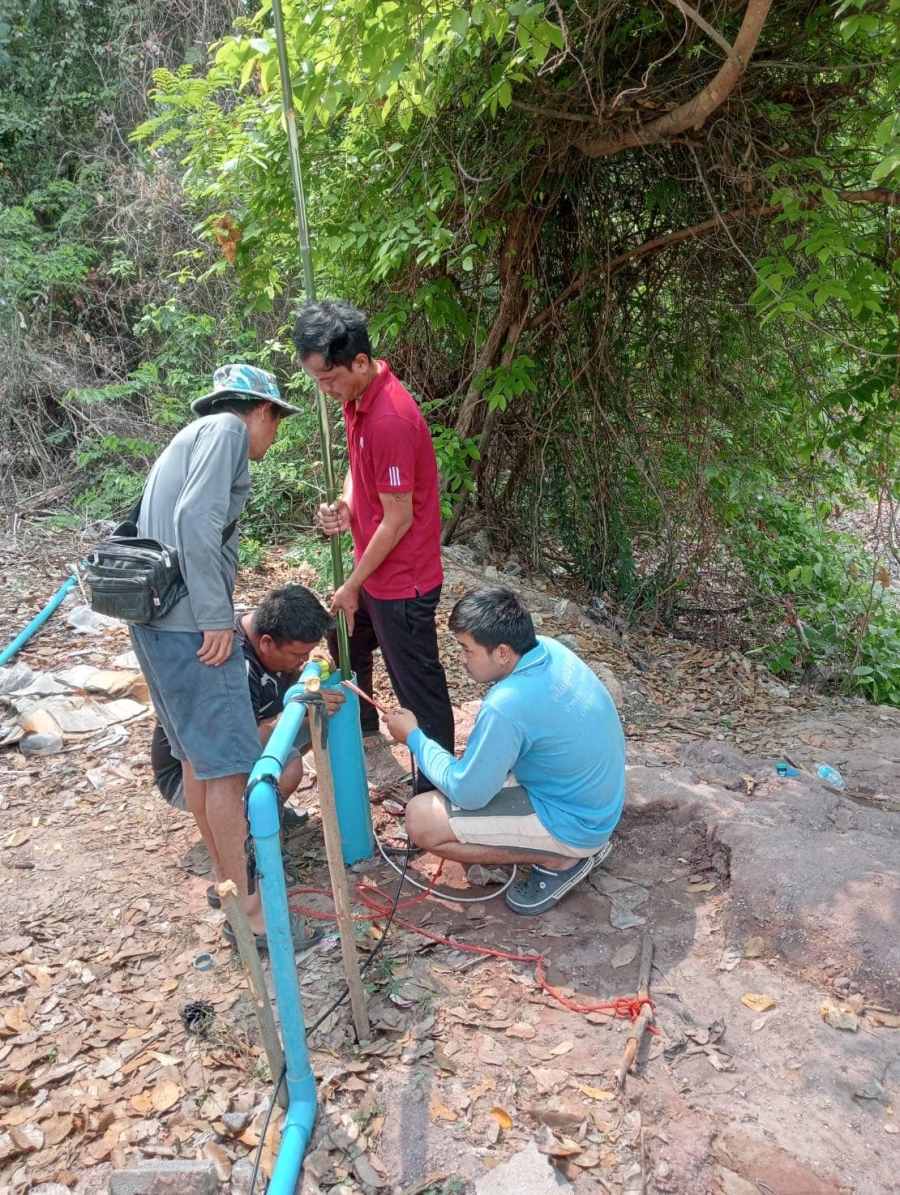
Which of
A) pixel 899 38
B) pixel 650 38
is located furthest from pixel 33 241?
pixel 899 38

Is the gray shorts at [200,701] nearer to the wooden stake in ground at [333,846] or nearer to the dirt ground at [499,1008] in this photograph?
the wooden stake in ground at [333,846]

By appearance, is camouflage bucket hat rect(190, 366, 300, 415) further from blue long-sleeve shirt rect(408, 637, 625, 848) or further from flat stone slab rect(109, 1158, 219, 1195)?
flat stone slab rect(109, 1158, 219, 1195)

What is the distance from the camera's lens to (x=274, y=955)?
2025 millimetres

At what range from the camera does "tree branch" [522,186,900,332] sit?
429 cm

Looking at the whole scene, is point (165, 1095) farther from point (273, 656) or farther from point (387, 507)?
point (387, 507)

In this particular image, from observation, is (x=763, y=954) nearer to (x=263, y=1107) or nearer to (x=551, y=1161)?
(x=551, y=1161)

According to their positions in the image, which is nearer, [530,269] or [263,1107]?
[263,1107]

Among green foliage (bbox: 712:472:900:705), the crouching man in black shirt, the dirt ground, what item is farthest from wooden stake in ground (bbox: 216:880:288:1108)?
green foliage (bbox: 712:472:900:705)

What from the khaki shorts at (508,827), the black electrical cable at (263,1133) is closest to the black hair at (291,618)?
the khaki shorts at (508,827)

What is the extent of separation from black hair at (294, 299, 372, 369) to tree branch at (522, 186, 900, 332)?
233cm

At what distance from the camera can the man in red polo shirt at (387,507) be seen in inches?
119

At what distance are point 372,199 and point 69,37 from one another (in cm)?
684

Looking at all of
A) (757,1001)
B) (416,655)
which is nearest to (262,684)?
(416,655)

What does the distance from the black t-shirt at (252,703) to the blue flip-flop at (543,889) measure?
3.62 ft
